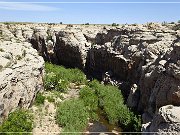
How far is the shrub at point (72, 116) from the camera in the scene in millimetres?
30844

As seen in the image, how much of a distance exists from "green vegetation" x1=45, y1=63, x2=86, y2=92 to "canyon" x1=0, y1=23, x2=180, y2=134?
2.39 m

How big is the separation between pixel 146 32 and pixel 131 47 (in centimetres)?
490

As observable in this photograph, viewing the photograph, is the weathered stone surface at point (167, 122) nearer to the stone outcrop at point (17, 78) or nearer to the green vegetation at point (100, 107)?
the green vegetation at point (100, 107)

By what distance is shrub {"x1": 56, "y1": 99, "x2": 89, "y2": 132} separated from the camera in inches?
1214

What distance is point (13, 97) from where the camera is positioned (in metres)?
29.8

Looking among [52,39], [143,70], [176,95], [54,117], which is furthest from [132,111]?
[52,39]

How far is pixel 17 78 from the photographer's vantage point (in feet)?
99.9

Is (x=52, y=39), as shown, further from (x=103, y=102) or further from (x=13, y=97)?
(x=13, y=97)

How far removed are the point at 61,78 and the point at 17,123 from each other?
18717 mm

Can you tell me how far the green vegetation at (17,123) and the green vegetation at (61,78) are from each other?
11577 millimetres

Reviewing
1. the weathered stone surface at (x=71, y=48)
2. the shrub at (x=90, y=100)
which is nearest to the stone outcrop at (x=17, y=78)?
the shrub at (x=90, y=100)

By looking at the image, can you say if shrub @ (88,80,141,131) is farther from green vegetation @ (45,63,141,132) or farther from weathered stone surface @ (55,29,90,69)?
weathered stone surface @ (55,29,90,69)

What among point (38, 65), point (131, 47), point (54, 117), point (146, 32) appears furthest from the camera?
point (146, 32)

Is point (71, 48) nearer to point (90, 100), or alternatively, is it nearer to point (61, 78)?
point (61, 78)
